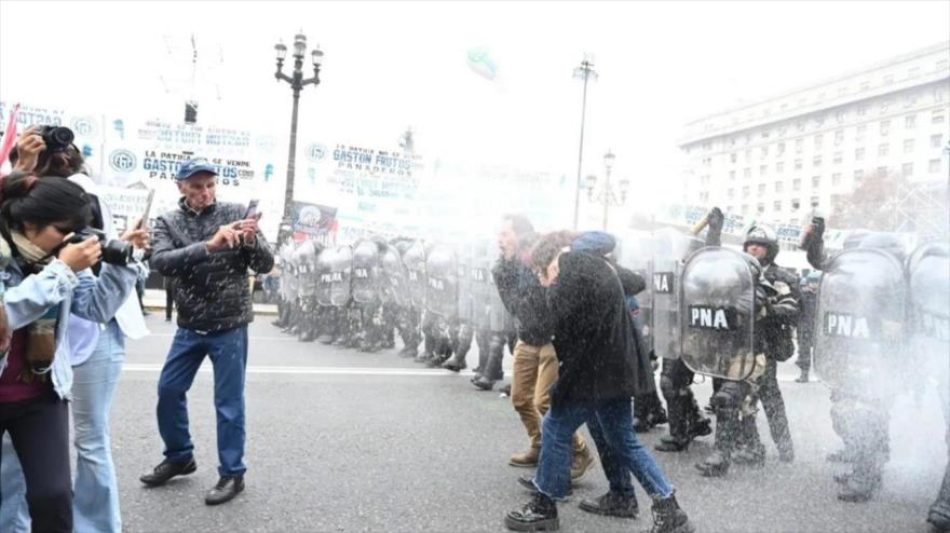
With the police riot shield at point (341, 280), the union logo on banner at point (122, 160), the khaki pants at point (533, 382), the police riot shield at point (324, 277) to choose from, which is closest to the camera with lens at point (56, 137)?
the khaki pants at point (533, 382)

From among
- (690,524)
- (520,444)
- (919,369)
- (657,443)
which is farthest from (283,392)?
(919,369)

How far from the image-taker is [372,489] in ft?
12.7

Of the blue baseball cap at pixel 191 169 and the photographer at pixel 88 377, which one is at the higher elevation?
the blue baseball cap at pixel 191 169

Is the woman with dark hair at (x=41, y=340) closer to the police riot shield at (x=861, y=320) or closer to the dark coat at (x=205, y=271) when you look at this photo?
the dark coat at (x=205, y=271)

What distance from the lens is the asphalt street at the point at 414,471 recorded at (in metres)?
3.49

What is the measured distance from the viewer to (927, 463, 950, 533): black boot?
341 centimetres

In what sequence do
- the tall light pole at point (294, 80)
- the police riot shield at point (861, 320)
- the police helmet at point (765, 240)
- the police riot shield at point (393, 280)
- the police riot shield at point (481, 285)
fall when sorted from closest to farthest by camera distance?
1. the police riot shield at point (861, 320)
2. the police helmet at point (765, 240)
3. the police riot shield at point (481, 285)
4. the police riot shield at point (393, 280)
5. the tall light pole at point (294, 80)

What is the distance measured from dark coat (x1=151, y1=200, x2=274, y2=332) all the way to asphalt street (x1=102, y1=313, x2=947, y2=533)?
0.98 meters

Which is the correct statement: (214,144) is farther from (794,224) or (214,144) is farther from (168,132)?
(794,224)

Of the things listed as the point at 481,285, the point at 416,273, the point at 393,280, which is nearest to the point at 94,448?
the point at 481,285

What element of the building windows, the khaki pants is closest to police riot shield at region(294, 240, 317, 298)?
the khaki pants

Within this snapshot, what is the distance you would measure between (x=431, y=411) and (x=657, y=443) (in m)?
1.96

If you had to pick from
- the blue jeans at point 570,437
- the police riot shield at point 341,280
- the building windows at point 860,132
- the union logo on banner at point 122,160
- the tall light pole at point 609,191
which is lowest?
the blue jeans at point 570,437

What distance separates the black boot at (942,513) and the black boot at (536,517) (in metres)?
1.94
